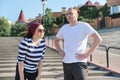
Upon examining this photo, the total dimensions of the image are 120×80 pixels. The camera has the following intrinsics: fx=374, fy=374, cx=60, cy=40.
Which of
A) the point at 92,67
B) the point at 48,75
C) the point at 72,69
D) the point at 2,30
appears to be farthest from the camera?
the point at 2,30

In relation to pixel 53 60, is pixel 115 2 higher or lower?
higher

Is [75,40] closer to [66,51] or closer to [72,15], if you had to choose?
[66,51]

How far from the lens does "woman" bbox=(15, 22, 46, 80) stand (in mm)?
5277

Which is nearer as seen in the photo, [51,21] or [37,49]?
[37,49]

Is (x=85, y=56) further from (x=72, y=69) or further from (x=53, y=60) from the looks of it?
(x=53, y=60)

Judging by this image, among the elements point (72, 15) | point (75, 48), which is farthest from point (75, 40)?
point (72, 15)

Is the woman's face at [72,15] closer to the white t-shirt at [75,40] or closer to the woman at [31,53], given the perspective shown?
the white t-shirt at [75,40]

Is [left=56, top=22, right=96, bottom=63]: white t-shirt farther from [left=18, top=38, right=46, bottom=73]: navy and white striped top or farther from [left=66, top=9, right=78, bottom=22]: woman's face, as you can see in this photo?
[left=18, top=38, right=46, bottom=73]: navy and white striped top

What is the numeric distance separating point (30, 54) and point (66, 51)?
26.7 inches

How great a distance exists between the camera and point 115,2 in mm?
63344

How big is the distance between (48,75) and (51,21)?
174 ft

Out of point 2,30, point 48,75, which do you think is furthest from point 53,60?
point 2,30

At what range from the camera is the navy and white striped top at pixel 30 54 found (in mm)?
5281

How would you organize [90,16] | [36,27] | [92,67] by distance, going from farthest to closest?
1. [90,16]
2. [92,67]
3. [36,27]
